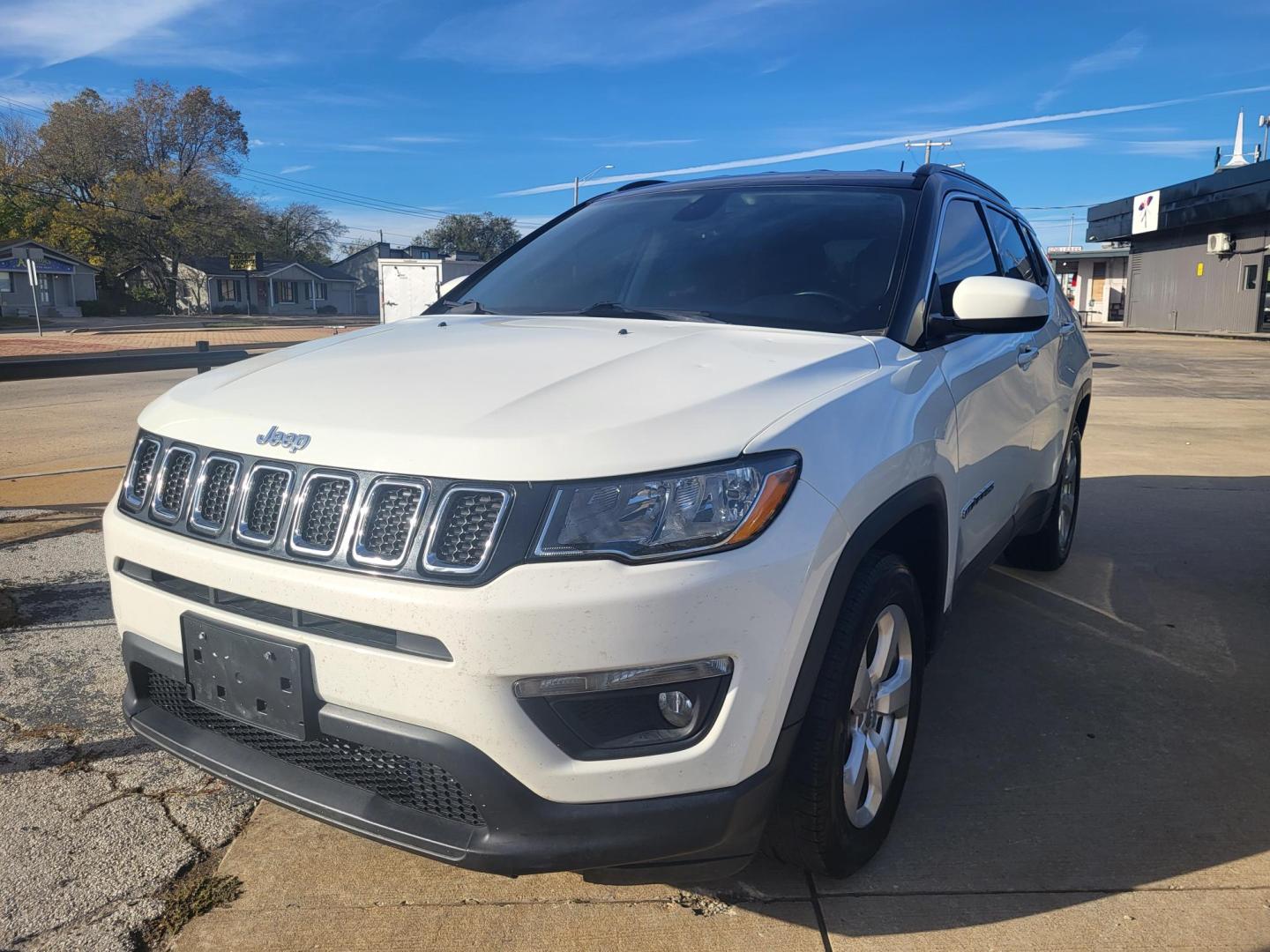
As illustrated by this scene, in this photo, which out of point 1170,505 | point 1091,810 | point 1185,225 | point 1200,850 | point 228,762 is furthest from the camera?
point 1185,225

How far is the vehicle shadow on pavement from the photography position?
2557 millimetres

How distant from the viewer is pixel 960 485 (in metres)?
3.00

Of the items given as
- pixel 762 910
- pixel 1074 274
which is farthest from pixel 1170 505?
pixel 1074 274

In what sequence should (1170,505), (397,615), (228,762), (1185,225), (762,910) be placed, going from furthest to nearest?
(1185,225), (1170,505), (762,910), (228,762), (397,615)

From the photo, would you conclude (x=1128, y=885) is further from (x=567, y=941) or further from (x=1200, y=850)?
(x=567, y=941)

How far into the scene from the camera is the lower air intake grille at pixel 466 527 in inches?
73.7

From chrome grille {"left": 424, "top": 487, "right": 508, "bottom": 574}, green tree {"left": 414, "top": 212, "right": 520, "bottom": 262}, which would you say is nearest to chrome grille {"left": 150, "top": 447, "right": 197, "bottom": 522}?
chrome grille {"left": 424, "top": 487, "right": 508, "bottom": 574}

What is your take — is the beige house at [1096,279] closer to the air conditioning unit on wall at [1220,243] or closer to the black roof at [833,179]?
the air conditioning unit on wall at [1220,243]

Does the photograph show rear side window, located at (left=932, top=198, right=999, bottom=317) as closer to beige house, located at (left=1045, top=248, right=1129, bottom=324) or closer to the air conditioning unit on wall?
the air conditioning unit on wall

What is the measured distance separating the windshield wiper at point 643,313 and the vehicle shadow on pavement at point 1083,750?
1.53m

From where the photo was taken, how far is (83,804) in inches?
114

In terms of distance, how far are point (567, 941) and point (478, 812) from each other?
0.58 meters

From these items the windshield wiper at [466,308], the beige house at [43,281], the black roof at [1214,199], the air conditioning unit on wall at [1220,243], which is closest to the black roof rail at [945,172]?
the windshield wiper at [466,308]

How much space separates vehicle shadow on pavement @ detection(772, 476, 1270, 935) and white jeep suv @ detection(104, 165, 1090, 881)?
27cm
